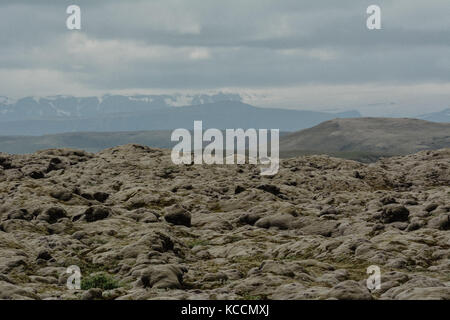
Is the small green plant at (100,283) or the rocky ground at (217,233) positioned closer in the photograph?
the rocky ground at (217,233)

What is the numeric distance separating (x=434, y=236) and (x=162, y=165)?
6880cm

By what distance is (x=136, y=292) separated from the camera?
31.8 m

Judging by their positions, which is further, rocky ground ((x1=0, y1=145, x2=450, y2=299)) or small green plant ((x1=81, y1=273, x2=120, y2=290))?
small green plant ((x1=81, y1=273, x2=120, y2=290))

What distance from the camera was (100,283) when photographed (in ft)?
123

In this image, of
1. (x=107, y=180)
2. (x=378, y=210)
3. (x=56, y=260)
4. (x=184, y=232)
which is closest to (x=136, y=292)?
(x=56, y=260)

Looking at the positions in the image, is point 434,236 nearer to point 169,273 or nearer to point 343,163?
point 169,273

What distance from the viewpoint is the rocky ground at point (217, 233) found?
3481cm

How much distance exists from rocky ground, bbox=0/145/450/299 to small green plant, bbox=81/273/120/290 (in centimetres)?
8

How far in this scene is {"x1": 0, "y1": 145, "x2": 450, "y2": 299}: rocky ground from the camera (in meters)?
34.8

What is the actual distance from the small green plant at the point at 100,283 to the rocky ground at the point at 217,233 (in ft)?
0.27

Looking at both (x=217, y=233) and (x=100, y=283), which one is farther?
(x=217, y=233)

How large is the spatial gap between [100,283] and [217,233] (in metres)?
25.4
